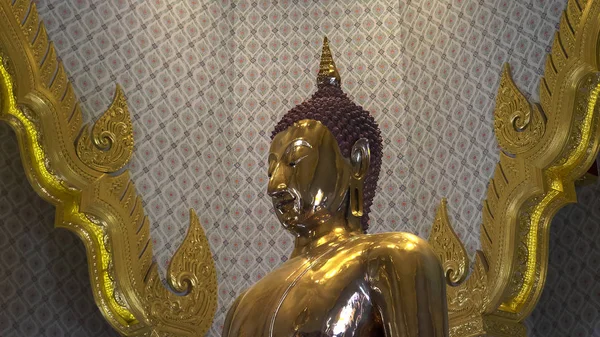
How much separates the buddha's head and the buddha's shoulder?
9.0 inches

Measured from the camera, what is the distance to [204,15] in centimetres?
516

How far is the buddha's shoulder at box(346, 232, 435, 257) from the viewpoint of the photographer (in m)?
2.46

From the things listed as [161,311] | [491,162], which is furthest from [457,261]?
[161,311]

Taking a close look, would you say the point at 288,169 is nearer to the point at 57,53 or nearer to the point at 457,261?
the point at 457,261

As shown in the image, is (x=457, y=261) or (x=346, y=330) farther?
(x=457, y=261)

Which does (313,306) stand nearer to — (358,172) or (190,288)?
(358,172)

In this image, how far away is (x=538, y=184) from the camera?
3980mm

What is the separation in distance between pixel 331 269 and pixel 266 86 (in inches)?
110

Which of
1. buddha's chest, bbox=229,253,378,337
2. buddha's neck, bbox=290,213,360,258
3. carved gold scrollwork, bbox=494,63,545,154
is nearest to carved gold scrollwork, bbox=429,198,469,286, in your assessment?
carved gold scrollwork, bbox=494,63,545,154

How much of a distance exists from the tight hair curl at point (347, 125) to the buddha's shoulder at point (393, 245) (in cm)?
30

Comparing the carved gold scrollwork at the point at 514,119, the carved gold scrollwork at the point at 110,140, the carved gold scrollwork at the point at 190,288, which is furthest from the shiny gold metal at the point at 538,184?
the carved gold scrollwork at the point at 110,140

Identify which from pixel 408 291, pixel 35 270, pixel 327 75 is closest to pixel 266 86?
pixel 35 270

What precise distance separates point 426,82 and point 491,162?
2.44 feet

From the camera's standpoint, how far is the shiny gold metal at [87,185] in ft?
13.5
